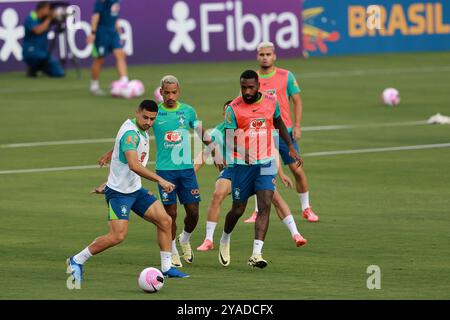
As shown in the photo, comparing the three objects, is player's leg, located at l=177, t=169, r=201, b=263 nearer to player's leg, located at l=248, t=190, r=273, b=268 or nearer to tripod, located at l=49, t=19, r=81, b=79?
player's leg, located at l=248, t=190, r=273, b=268

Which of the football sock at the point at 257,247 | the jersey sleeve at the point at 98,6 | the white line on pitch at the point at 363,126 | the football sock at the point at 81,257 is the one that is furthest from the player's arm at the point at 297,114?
the jersey sleeve at the point at 98,6

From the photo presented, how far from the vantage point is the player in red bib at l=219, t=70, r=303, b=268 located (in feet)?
51.2

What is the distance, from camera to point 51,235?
17703mm

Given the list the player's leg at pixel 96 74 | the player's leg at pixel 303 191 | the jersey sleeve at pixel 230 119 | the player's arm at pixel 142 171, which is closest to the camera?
the player's arm at pixel 142 171

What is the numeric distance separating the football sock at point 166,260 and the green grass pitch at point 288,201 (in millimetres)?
351

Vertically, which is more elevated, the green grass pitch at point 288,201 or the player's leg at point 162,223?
the player's leg at point 162,223

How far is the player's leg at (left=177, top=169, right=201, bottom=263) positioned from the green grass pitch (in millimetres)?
246

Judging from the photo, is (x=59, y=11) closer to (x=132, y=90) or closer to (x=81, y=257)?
(x=132, y=90)

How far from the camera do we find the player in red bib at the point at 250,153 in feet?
51.2

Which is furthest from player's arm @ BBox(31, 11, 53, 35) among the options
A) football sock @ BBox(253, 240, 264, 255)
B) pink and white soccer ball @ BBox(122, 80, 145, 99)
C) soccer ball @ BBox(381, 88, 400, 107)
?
football sock @ BBox(253, 240, 264, 255)

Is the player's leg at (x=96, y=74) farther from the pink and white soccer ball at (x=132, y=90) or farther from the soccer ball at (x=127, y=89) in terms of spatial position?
the pink and white soccer ball at (x=132, y=90)

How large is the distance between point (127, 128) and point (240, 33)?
2828 centimetres
